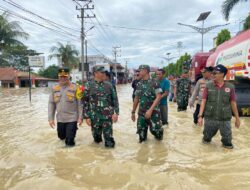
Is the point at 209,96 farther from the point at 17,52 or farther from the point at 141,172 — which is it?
the point at 17,52

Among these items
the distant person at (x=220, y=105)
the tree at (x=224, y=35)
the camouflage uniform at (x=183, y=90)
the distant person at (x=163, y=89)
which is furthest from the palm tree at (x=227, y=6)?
the distant person at (x=220, y=105)

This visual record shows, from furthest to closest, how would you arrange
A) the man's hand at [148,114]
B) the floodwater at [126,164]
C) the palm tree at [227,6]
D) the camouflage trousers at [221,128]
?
the palm tree at [227,6] → the man's hand at [148,114] → the camouflage trousers at [221,128] → the floodwater at [126,164]

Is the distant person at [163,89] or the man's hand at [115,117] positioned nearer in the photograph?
the man's hand at [115,117]

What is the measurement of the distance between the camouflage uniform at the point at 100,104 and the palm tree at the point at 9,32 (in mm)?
28027

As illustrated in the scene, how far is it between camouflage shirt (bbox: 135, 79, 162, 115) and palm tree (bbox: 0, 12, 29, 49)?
92.4ft

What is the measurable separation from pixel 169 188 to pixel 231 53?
8.96 metres

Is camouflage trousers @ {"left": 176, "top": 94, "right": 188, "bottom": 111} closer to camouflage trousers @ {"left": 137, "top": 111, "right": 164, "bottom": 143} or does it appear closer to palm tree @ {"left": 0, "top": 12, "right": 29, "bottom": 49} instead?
camouflage trousers @ {"left": 137, "top": 111, "right": 164, "bottom": 143}

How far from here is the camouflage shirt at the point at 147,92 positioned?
19.0 ft

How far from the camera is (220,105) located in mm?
5383

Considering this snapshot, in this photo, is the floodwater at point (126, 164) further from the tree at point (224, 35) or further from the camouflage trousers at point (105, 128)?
the tree at point (224, 35)

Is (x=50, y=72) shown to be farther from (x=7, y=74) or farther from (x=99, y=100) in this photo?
(x=99, y=100)

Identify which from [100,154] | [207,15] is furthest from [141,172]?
[207,15]

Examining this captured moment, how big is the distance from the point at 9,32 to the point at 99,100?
29.6 meters

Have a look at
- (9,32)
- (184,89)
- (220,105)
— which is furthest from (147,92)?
(9,32)
